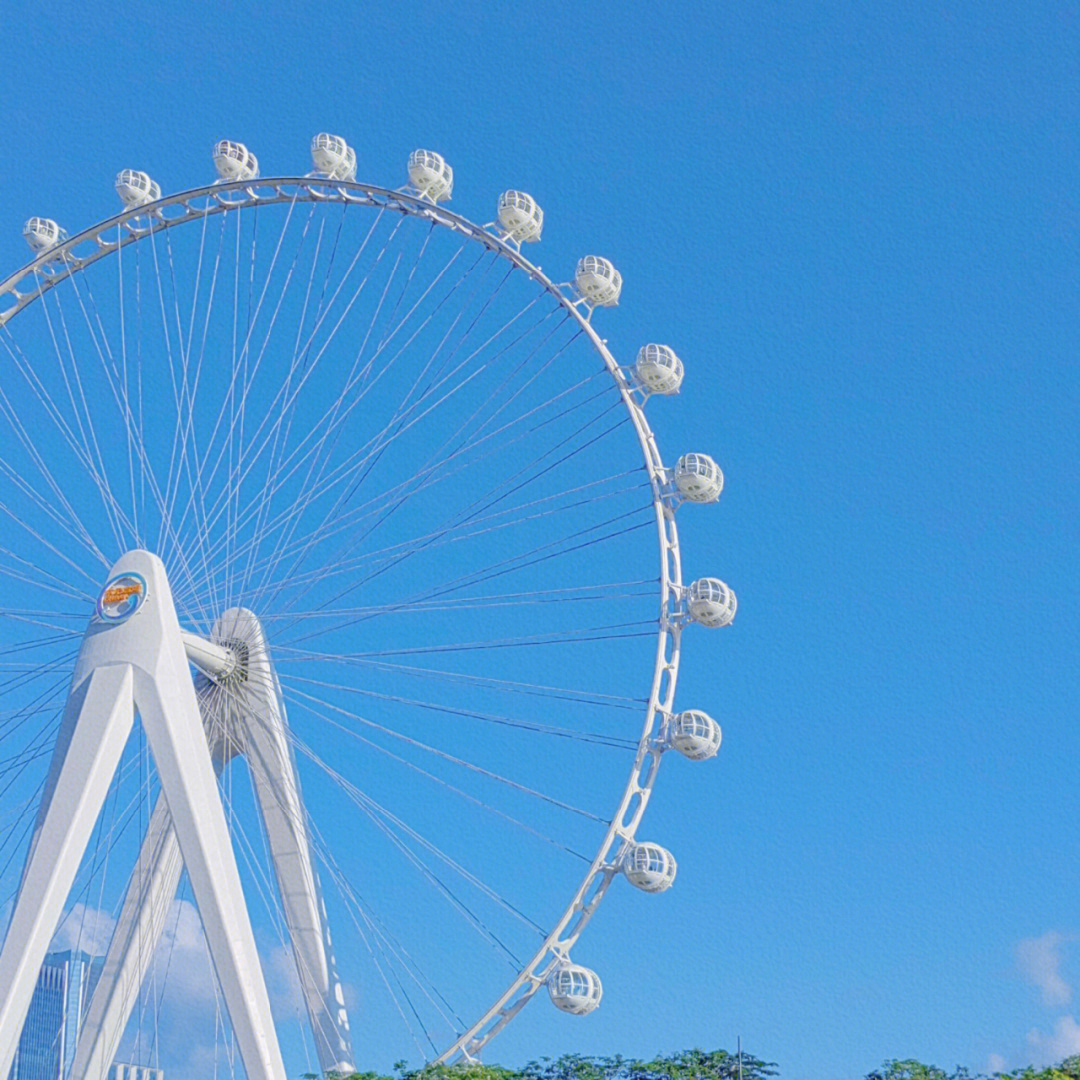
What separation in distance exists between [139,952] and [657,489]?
11893mm

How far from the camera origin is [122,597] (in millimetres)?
29109

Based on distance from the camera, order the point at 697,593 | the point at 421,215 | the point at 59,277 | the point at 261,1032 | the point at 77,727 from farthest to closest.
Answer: the point at 59,277 → the point at 421,215 → the point at 697,593 → the point at 77,727 → the point at 261,1032

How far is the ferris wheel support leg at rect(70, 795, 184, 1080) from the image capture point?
30.9 m

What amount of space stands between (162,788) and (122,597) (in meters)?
3.42

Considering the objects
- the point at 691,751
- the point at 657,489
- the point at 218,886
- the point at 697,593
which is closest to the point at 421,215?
the point at 657,489

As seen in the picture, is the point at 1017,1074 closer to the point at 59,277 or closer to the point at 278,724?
the point at 278,724

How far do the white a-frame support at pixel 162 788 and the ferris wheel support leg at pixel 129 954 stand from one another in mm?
3345

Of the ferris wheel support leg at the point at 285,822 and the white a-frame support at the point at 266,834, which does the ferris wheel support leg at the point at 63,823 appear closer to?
the white a-frame support at the point at 266,834

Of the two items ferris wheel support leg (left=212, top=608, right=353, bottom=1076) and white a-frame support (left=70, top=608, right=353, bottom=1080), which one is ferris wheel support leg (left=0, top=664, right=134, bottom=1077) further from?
ferris wheel support leg (left=212, top=608, right=353, bottom=1076)

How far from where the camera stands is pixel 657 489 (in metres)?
31.7

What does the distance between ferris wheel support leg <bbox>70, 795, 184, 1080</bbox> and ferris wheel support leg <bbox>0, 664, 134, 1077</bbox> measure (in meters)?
3.24

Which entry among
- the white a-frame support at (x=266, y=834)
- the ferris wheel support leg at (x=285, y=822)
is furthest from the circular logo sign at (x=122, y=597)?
the ferris wheel support leg at (x=285, y=822)

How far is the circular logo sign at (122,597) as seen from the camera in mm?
28922

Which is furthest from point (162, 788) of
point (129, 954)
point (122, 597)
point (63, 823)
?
point (129, 954)
